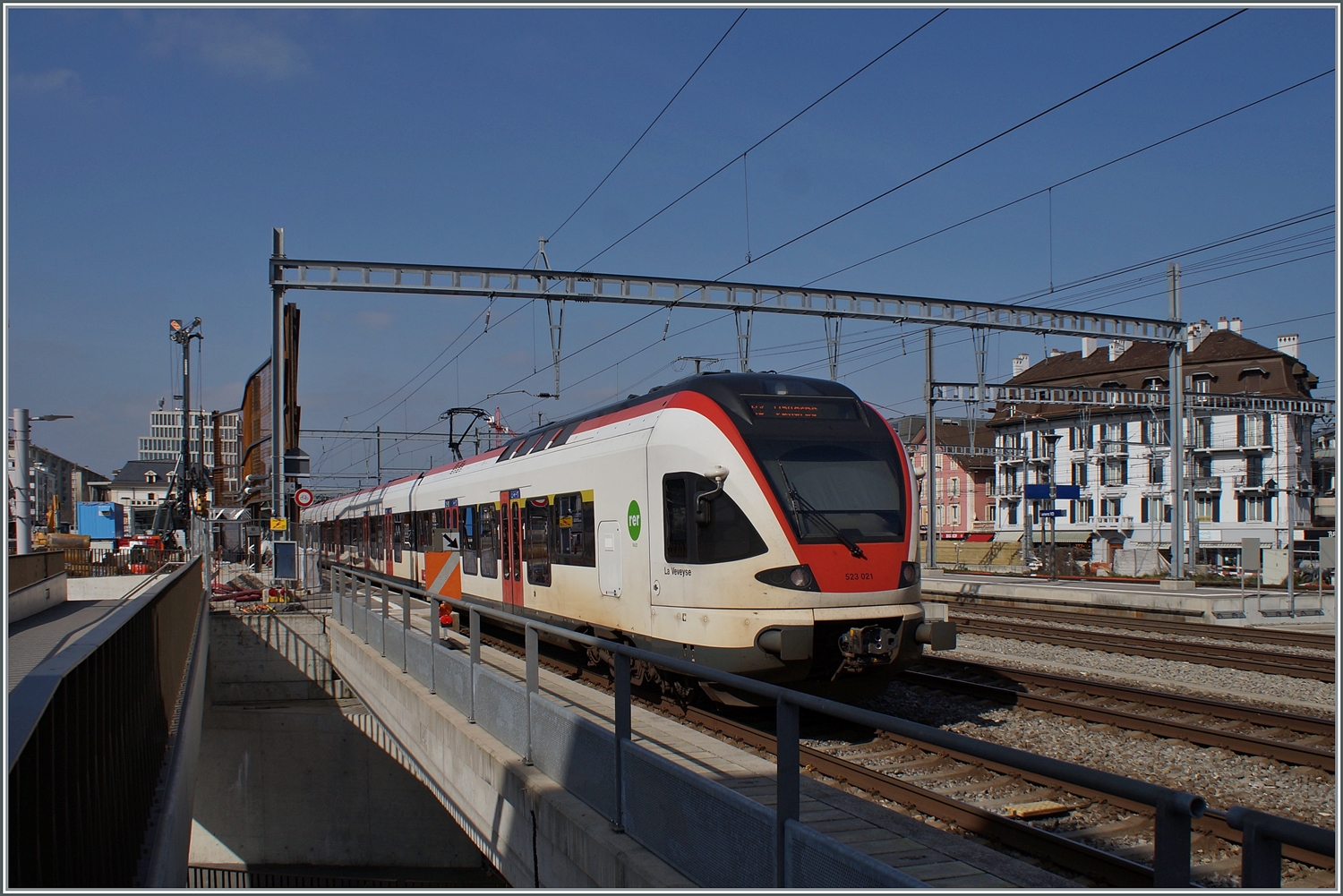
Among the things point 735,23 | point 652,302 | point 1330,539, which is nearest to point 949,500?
point 1330,539

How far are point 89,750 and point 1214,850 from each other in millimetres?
5826

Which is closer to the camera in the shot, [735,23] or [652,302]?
[735,23]

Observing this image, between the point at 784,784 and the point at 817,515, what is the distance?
5.36 m

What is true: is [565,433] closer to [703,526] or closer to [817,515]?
[703,526]

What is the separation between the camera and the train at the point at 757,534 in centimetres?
914

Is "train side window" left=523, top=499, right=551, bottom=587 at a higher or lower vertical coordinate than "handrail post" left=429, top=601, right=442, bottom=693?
higher

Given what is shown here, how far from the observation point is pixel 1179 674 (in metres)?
13.7

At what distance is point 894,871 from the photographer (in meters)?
3.38

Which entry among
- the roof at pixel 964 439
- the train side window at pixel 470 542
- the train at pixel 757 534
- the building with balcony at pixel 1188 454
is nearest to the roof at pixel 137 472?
the roof at pixel 964 439

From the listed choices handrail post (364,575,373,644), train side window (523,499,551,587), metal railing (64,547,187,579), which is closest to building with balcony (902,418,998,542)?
metal railing (64,547,187,579)

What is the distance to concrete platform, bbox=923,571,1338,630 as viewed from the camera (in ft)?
72.6

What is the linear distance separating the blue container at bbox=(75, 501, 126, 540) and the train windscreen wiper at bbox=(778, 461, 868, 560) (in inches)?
2222

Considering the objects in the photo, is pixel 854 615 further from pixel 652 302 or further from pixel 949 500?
pixel 949 500

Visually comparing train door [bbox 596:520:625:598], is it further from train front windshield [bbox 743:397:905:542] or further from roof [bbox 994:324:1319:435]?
roof [bbox 994:324:1319:435]
